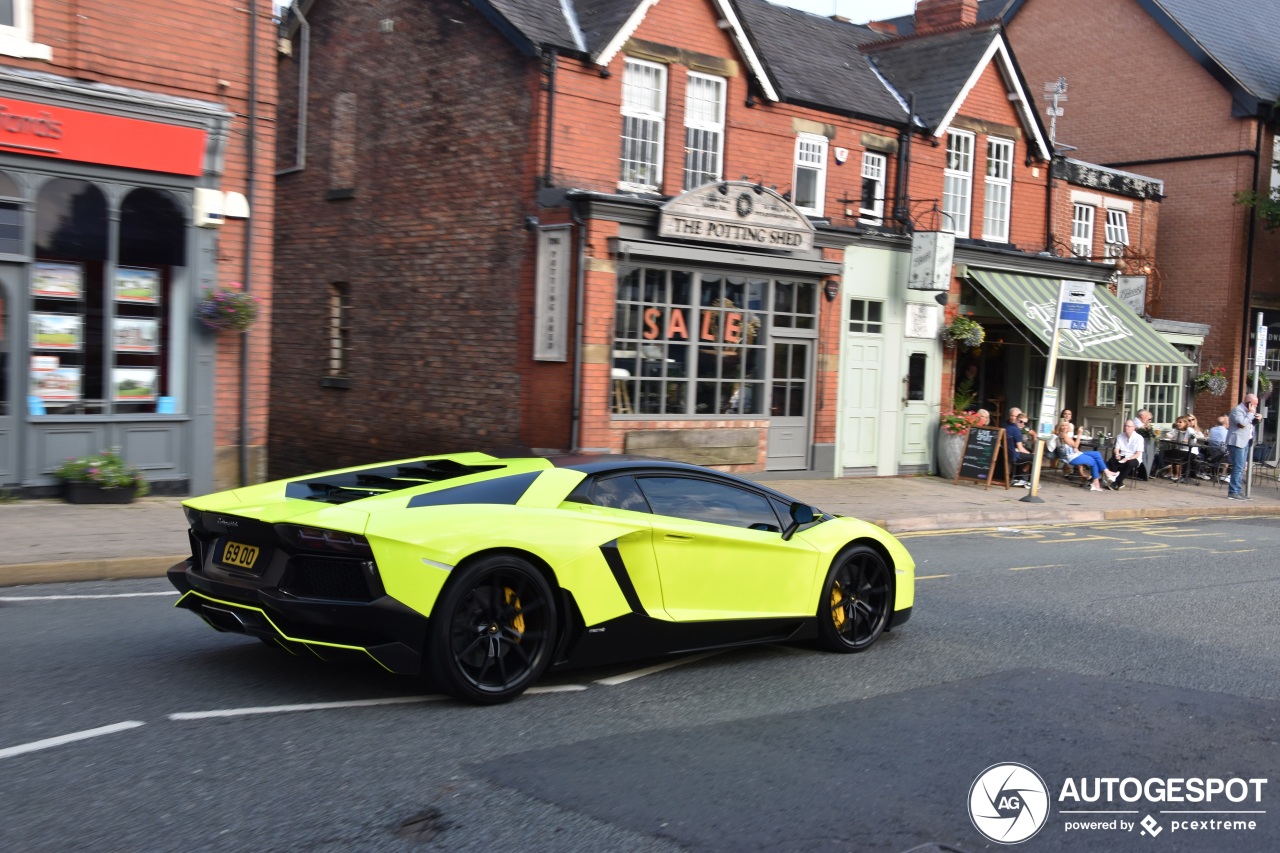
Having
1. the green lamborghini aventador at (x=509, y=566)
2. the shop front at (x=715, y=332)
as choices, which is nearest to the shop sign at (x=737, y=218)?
the shop front at (x=715, y=332)

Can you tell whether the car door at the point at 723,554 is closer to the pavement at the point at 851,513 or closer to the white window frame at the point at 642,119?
the pavement at the point at 851,513

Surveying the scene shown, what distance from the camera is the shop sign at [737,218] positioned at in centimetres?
1741

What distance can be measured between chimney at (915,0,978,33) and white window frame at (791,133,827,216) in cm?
642

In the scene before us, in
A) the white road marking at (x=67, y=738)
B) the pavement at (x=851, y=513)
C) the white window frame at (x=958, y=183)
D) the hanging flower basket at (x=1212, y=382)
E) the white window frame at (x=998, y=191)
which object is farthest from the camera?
the hanging flower basket at (x=1212, y=382)

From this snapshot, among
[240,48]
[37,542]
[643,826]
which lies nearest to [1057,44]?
[240,48]

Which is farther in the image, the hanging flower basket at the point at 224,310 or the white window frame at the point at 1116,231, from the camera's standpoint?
the white window frame at the point at 1116,231

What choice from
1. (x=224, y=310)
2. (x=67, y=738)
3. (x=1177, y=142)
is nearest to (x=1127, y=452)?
(x=1177, y=142)

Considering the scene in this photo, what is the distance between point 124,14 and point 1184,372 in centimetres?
2294

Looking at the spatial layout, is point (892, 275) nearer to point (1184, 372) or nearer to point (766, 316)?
point (766, 316)

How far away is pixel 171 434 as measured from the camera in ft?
44.4

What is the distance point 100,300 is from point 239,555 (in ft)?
27.4

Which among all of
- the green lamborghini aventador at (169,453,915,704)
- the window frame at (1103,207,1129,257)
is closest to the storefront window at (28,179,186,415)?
the green lamborghini aventador at (169,453,915,704)

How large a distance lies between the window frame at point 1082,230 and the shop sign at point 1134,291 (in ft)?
3.95

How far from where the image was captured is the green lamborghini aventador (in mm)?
5609
